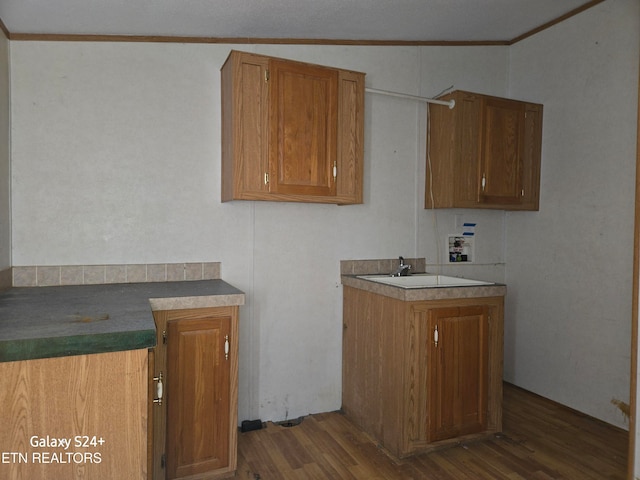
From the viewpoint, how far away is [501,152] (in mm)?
3176

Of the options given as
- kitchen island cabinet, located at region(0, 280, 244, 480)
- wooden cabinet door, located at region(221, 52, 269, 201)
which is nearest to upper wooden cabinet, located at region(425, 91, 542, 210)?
wooden cabinet door, located at region(221, 52, 269, 201)

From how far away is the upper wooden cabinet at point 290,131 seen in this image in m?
2.44

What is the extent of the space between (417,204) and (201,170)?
1.55 metres

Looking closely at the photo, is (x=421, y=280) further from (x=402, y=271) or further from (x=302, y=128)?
(x=302, y=128)

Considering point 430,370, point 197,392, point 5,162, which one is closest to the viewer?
point 197,392

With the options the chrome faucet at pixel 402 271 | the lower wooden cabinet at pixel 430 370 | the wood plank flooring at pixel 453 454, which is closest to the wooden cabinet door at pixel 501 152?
the chrome faucet at pixel 402 271

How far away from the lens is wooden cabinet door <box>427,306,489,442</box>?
2.44 m

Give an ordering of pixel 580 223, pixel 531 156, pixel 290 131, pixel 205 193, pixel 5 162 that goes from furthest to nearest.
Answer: pixel 531 156, pixel 580 223, pixel 205 193, pixel 290 131, pixel 5 162

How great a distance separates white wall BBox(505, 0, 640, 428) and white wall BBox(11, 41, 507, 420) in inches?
25.1

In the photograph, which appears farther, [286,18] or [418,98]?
[418,98]

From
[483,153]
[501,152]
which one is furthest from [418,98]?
[501,152]

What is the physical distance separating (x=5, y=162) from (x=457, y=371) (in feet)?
8.61

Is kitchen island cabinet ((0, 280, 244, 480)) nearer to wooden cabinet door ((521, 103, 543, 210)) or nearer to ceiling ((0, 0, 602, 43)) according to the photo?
ceiling ((0, 0, 602, 43))

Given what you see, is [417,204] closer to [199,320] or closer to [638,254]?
[638,254]
